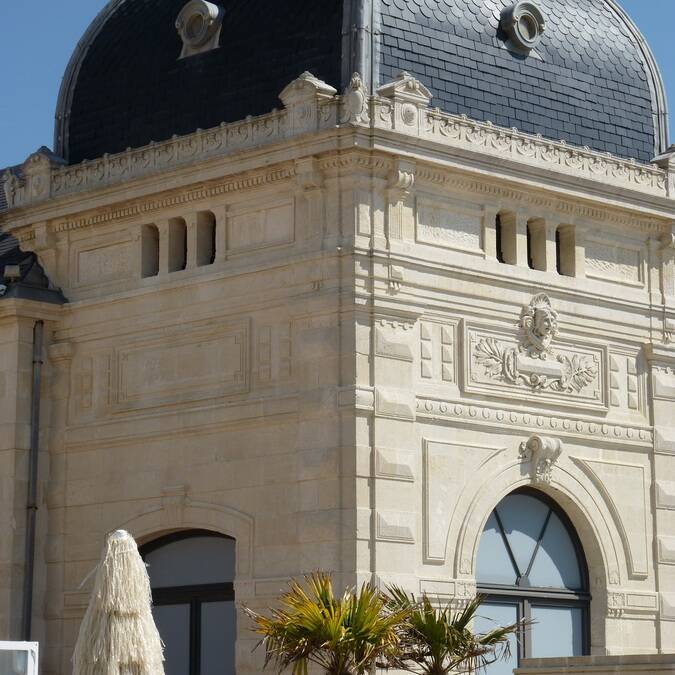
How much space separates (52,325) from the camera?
134ft

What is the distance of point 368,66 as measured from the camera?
124 feet

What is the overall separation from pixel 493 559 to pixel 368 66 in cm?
956

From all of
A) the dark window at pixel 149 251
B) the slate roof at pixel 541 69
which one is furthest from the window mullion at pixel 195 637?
the slate roof at pixel 541 69

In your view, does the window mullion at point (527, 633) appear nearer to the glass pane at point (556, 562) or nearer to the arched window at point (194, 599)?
the glass pane at point (556, 562)

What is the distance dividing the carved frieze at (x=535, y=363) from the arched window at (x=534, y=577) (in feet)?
6.88

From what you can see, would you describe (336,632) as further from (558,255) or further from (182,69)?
(182,69)

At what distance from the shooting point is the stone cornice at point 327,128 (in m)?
37.0

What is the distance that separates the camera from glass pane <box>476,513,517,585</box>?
37.9 meters

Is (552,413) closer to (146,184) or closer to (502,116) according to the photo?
(502,116)

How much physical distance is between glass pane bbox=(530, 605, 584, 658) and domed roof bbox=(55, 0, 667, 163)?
30.8 feet

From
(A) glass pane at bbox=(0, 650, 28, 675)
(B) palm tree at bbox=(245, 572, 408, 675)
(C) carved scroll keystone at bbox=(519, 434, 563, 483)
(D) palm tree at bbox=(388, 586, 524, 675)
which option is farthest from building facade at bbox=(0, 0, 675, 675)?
(A) glass pane at bbox=(0, 650, 28, 675)

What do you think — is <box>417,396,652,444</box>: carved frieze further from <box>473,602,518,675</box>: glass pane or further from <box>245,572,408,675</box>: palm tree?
<box>245,572,408,675</box>: palm tree

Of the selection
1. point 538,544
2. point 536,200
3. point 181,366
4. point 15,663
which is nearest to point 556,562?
point 538,544

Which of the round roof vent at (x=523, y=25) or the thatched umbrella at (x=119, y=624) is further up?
the round roof vent at (x=523, y=25)
